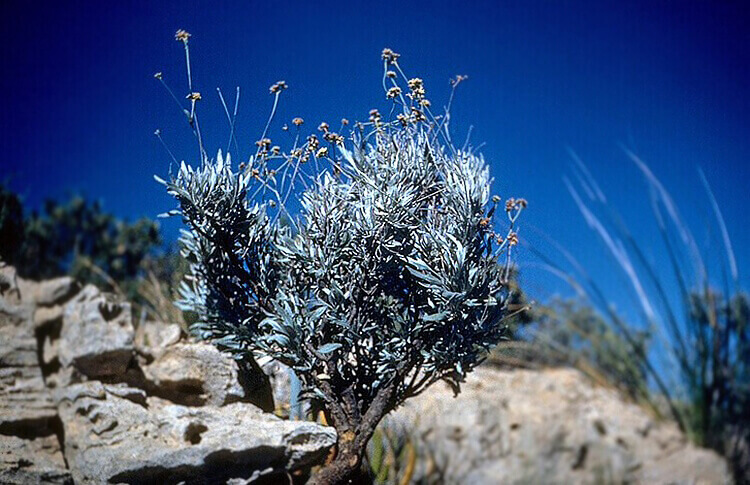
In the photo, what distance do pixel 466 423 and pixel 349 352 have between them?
7069 millimetres

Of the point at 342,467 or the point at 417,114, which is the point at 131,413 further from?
the point at 417,114

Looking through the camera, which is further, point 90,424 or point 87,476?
point 90,424

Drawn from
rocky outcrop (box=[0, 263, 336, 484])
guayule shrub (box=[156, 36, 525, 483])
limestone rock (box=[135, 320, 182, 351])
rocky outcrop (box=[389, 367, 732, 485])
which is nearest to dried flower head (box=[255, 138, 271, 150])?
guayule shrub (box=[156, 36, 525, 483])

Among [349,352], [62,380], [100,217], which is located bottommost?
[62,380]

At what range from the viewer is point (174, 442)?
19.2 ft

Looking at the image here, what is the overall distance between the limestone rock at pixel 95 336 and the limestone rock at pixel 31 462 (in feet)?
3.09

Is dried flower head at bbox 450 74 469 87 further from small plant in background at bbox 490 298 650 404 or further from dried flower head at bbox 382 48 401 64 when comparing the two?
small plant in background at bbox 490 298 650 404

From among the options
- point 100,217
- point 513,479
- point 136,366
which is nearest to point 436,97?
point 136,366

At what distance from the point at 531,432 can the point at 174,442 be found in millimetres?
8802

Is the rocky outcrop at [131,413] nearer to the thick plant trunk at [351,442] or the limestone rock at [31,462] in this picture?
the limestone rock at [31,462]

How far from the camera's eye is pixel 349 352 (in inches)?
231

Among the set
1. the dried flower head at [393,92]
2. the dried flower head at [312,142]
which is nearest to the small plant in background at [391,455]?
the dried flower head at [312,142]

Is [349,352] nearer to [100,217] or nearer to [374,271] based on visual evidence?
[374,271]

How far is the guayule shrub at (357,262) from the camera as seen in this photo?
557 cm
